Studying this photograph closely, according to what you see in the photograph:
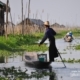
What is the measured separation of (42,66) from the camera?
1694 centimetres

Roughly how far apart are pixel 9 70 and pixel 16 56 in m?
8.31

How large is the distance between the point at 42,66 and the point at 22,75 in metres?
3.05

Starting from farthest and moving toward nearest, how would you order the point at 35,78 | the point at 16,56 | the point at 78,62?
1. the point at 16,56
2. the point at 78,62
3. the point at 35,78

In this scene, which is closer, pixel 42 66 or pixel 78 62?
pixel 42 66

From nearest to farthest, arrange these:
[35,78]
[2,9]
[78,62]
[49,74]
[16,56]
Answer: [35,78], [49,74], [78,62], [16,56], [2,9]

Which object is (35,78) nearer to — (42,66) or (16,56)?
(42,66)

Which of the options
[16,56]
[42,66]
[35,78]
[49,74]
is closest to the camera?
[35,78]

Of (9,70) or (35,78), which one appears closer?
(35,78)

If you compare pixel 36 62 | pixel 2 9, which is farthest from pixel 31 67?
pixel 2 9

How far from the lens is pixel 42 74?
14320 millimetres

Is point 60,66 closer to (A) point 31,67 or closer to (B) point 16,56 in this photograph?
(A) point 31,67

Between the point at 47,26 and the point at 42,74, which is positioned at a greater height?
the point at 47,26

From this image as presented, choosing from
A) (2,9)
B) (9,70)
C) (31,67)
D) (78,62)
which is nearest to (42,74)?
(9,70)

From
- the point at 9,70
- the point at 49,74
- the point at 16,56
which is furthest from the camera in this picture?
the point at 16,56
